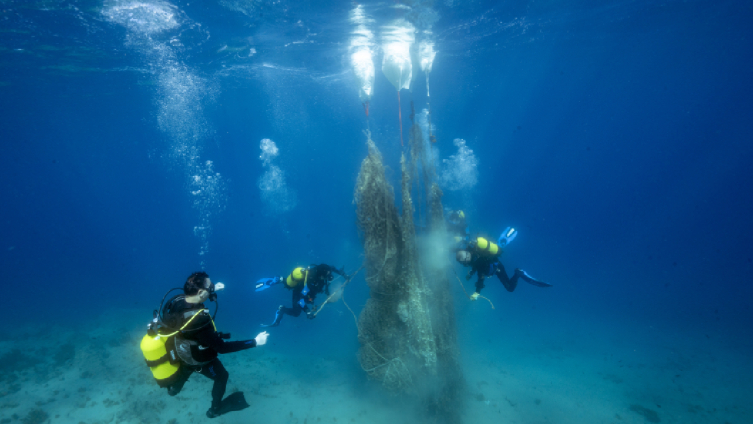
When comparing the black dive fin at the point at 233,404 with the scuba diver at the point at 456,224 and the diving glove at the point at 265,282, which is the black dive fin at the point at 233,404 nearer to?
the diving glove at the point at 265,282

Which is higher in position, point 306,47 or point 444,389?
point 306,47

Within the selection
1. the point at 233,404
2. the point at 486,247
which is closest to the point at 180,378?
the point at 233,404

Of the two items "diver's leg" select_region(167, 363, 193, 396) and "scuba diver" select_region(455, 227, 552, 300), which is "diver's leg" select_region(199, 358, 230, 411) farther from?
"scuba diver" select_region(455, 227, 552, 300)

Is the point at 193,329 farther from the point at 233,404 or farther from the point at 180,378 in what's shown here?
the point at 233,404

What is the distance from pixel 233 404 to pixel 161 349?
1.97 meters

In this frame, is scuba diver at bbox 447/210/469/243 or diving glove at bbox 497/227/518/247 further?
scuba diver at bbox 447/210/469/243

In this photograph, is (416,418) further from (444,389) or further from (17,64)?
(17,64)

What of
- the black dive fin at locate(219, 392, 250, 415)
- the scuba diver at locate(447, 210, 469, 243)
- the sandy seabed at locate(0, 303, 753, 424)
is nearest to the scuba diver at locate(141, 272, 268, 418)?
the black dive fin at locate(219, 392, 250, 415)

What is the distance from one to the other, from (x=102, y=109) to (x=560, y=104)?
2439 inches

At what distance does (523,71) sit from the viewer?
93.4 feet

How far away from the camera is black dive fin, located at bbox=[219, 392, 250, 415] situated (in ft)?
15.6

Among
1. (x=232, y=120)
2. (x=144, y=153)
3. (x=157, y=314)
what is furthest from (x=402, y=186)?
(x=144, y=153)

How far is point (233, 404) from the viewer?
4.87 m

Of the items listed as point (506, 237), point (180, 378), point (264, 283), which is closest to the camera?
point (180, 378)
